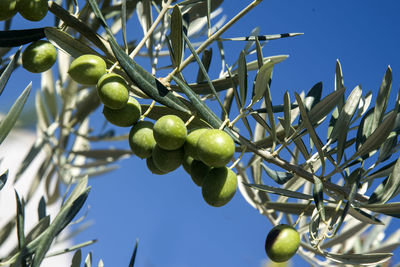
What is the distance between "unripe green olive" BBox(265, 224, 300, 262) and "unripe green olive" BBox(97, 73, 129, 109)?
398mm

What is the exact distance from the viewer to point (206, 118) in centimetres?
99

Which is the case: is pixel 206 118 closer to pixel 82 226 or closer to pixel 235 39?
pixel 235 39

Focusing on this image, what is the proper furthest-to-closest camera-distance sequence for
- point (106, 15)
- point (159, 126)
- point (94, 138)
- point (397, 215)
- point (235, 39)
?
point (94, 138) < point (106, 15) < point (235, 39) < point (397, 215) < point (159, 126)

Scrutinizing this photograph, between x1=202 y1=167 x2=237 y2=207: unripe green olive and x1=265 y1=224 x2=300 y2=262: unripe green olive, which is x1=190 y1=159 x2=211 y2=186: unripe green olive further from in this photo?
x1=265 y1=224 x2=300 y2=262: unripe green olive

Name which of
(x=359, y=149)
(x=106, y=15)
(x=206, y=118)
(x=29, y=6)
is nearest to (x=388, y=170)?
(x=359, y=149)

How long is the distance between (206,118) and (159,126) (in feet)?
0.31

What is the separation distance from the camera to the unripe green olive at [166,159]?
0.99m

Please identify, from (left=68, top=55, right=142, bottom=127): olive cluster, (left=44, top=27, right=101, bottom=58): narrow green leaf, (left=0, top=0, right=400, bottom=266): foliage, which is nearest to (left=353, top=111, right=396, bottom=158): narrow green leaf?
(left=0, top=0, right=400, bottom=266): foliage

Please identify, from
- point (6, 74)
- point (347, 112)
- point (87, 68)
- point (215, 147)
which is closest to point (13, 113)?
point (6, 74)

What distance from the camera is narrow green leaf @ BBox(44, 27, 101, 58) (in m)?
1.05

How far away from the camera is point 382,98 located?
3.58ft

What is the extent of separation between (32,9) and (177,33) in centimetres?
27

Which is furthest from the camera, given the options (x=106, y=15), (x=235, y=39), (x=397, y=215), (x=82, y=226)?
(x=82, y=226)

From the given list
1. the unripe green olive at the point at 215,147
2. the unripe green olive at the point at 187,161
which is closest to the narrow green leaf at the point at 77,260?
the unripe green olive at the point at 187,161
